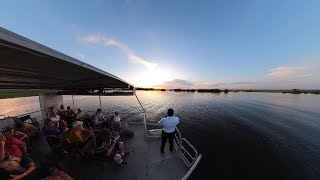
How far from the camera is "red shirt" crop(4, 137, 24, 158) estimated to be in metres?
4.88

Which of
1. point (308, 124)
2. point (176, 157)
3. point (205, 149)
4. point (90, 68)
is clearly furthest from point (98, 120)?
point (308, 124)

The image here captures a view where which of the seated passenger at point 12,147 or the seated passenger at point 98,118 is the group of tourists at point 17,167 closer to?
the seated passenger at point 12,147

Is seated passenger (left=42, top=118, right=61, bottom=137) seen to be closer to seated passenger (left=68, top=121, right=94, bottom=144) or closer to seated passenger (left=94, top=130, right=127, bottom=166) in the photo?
seated passenger (left=68, top=121, right=94, bottom=144)

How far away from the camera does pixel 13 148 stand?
4.96m

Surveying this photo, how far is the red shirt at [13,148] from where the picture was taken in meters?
4.88

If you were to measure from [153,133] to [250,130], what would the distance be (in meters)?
17.2

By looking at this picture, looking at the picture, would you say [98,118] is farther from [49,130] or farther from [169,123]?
[169,123]

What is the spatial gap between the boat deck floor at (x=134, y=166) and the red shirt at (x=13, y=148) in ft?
4.81

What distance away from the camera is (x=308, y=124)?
84.4 feet

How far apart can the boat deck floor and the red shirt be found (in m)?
1.47

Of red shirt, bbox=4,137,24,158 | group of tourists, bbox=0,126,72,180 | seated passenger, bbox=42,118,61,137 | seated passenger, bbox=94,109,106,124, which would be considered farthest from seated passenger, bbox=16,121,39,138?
red shirt, bbox=4,137,24,158

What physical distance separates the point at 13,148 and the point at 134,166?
357cm

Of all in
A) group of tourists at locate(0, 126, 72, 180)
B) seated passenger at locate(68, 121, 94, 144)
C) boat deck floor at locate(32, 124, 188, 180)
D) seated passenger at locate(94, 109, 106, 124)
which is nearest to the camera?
group of tourists at locate(0, 126, 72, 180)

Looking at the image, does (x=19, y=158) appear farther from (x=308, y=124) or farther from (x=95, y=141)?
(x=308, y=124)
